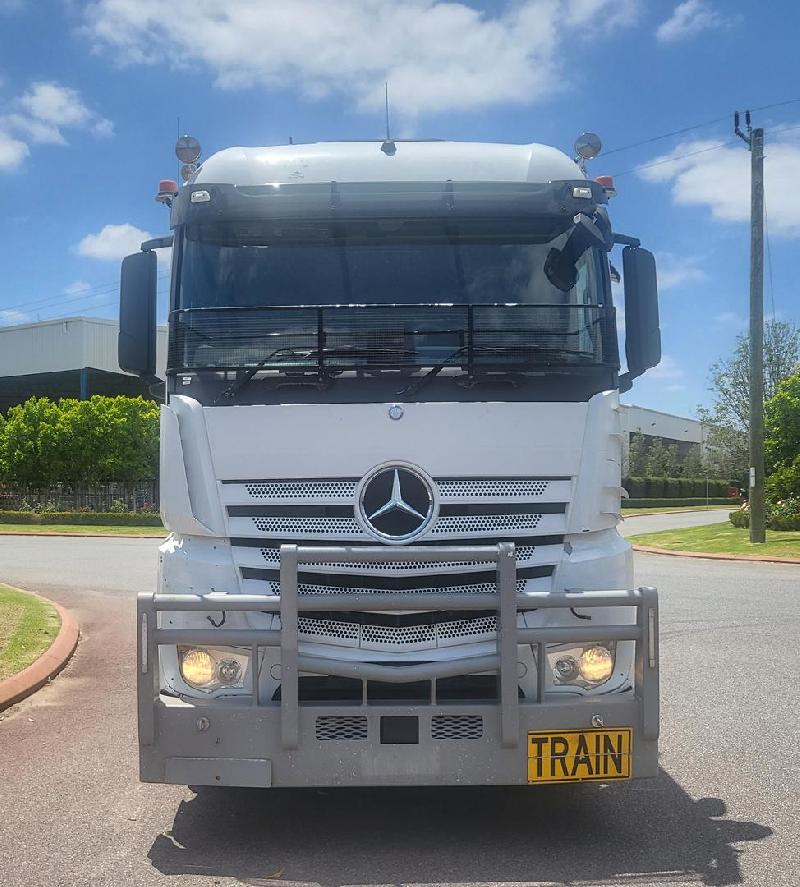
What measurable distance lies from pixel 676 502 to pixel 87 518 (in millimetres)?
40926

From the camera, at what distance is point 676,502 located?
6869cm

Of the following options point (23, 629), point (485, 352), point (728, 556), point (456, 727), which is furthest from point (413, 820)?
point (728, 556)

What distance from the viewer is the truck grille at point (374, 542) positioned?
454 cm

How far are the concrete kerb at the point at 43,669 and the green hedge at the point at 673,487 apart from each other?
5551 cm

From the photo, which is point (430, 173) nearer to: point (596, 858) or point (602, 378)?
point (602, 378)

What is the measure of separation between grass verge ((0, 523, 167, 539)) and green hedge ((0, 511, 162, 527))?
0.74m

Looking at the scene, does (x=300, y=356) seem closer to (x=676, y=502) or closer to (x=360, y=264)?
(x=360, y=264)

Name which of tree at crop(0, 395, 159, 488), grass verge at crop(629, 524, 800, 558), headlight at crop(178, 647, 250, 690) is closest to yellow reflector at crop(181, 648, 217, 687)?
headlight at crop(178, 647, 250, 690)

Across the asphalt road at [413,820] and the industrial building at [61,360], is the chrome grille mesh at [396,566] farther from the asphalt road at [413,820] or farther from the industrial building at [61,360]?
the industrial building at [61,360]

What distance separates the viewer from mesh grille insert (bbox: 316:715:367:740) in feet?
14.3

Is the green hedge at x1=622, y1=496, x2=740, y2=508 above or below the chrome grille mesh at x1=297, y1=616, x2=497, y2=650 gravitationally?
below

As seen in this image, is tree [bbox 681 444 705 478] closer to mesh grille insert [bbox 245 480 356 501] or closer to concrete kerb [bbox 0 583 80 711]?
concrete kerb [bbox 0 583 80 711]

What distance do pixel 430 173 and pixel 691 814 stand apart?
342 cm

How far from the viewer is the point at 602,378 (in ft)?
16.6
